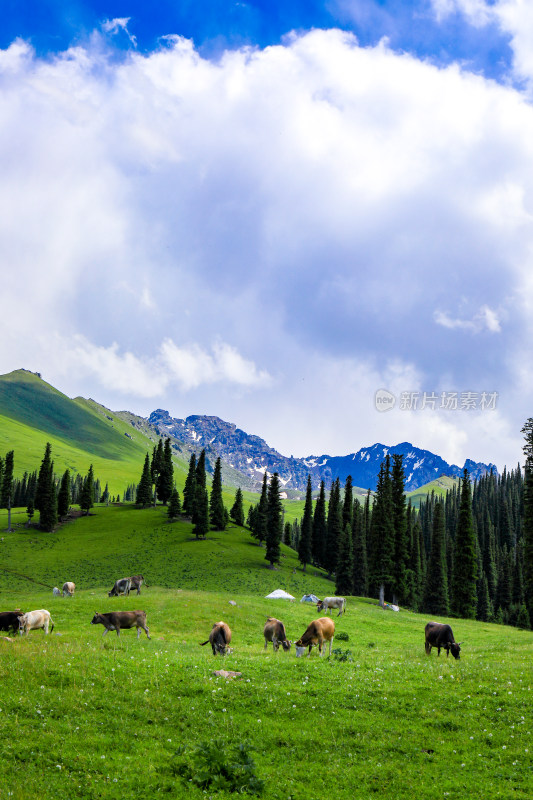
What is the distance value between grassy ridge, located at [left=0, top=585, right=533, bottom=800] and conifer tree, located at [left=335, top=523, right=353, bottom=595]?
251 ft

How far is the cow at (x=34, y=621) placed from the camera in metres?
25.5

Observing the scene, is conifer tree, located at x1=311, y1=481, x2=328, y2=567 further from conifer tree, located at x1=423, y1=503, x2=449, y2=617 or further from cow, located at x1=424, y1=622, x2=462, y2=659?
cow, located at x1=424, y1=622, x2=462, y2=659

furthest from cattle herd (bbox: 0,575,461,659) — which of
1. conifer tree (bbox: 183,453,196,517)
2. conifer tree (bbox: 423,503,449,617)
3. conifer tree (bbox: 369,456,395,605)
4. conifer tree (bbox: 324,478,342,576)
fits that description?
conifer tree (bbox: 183,453,196,517)

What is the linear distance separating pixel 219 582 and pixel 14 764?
69.7m

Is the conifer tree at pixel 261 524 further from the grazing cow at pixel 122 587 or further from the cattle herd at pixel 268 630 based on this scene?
the cattle herd at pixel 268 630

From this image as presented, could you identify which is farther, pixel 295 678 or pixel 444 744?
pixel 295 678

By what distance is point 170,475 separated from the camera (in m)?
138

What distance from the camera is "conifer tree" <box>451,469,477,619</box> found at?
7194 cm

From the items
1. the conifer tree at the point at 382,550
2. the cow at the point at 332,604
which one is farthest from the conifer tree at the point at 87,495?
the cow at the point at 332,604

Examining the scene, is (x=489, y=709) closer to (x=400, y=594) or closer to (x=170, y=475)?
(x=400, y=594)

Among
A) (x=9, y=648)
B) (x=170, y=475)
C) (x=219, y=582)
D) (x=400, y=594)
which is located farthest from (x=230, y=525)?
(x=9, y=648)

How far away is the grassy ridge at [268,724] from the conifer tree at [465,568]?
191 feet

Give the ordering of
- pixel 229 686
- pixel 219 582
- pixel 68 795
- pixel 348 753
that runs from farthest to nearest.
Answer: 1. pixel 219 582
2. pixel 229 686
3. pixel 348 753
4. pixel 68 795

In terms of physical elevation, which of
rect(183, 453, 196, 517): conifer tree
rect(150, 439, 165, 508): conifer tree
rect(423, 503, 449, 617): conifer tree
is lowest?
rect(423, 503, 449, 617): conifer tree
